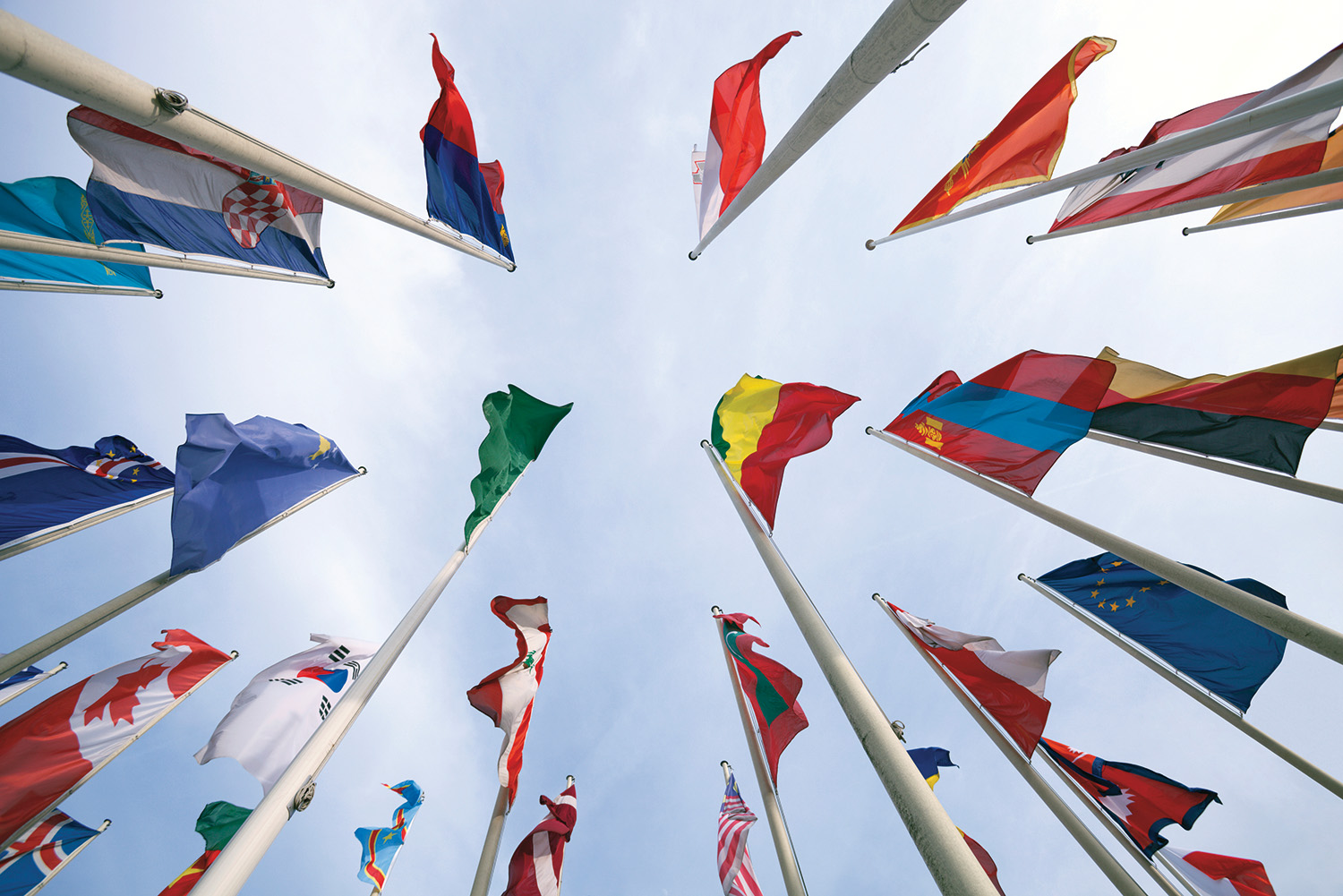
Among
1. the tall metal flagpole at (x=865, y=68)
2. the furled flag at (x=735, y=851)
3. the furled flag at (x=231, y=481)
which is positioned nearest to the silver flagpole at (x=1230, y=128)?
the tall metal flagpole at (x=865, y=68)

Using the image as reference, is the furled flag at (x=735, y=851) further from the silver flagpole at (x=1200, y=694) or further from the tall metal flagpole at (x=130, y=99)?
the tall metal flagpole at (x=130, y=99)

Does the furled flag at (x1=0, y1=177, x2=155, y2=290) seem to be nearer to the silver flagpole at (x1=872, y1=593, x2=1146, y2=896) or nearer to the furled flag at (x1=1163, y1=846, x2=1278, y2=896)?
the silver flagpole at (x1=872, y1=593, x2=1146, y2=896)

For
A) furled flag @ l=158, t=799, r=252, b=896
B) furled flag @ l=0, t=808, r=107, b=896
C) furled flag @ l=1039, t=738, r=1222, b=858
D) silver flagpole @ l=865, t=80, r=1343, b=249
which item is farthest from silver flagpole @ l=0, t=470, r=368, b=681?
furled flag @ l=1039, t=738, r=1222, b=858

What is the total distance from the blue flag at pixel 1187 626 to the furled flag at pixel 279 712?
14.7m

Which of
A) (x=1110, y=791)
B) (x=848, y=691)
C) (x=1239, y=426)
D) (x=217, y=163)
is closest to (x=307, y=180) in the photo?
(x=217, y=163)

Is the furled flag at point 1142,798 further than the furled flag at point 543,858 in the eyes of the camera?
Yes

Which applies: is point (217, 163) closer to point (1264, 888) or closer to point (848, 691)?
point (848, 691)

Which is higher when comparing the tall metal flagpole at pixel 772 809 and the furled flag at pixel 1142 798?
the tall metal flagpole at pixel 772 809

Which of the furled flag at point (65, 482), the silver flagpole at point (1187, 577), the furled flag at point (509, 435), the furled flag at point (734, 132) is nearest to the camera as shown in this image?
the silver flagpole at point (1187, 577)

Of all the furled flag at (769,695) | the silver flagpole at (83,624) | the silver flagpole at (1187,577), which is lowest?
the furled flag at (769,695)

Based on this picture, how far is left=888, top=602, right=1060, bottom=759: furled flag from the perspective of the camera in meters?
7.52

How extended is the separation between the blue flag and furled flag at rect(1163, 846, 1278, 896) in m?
2.57

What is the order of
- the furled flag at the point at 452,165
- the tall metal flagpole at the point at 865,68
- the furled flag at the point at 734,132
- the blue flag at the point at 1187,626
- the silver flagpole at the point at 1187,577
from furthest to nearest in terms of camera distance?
the blue flag at the point at 1187,626 < the furled flag at the point at 734,132 < the furled flag at the point at 452,165 < the silver flagpole at the point at 1187,577 < the tall metal flagpole at the point at 865,68

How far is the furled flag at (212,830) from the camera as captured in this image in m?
8.80
